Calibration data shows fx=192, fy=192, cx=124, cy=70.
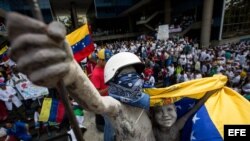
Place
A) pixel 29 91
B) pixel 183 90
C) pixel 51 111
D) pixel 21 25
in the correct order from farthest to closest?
pixel 29 91 → pixel 51 111 → pixel 183 90 → pixel 21 25

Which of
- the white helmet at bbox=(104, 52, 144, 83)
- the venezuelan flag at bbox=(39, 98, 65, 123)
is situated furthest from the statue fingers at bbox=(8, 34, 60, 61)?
the venezuelan flag at bbox=(39, 98, 65, 123)

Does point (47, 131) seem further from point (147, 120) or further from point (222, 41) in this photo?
point (222, 41)

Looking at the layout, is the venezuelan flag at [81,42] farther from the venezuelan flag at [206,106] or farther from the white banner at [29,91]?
the venezuelan flag at [206,106]

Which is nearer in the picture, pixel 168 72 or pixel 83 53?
pixel 83 53

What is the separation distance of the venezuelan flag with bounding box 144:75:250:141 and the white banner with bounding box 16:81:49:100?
406 centimetres

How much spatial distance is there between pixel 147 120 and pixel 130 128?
245 millimetres

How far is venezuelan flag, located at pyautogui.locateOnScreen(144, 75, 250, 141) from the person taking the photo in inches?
81.2

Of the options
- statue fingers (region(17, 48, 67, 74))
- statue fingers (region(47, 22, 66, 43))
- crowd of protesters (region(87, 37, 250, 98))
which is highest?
statue fingers (region(47, 22, 66, 43))

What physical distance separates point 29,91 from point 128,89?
4588mm

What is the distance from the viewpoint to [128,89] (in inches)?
66.6

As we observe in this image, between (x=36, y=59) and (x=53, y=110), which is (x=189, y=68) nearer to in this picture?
(x=53, y=110)

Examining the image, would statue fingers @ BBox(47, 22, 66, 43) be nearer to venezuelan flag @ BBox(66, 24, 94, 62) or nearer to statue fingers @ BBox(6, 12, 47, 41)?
statue fingers @ BBox(6, 12, 47, 41)

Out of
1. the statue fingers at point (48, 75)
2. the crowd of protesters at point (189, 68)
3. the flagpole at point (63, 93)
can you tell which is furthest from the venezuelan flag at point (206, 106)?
the crowd of protesters at point (189, 68)

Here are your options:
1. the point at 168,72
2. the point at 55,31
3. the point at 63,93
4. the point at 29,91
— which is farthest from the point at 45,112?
the point at 168,72
